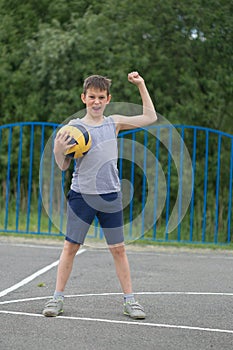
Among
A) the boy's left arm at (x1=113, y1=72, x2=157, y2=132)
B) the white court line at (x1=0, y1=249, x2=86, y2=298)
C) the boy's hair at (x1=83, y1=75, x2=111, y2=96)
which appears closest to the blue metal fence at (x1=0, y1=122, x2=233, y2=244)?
the white court line at (x1=0, y1=249, x2=86, y2=298)

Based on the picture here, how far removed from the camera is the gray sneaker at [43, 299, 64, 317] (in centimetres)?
583

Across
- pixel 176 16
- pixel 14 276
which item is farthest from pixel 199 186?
pixel 14 276

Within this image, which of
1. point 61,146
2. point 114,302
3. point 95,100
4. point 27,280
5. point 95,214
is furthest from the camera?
point 27,280

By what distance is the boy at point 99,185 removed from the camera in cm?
578

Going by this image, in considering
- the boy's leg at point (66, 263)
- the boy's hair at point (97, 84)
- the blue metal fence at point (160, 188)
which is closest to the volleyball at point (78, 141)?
the boy's hair at point (97, 84)

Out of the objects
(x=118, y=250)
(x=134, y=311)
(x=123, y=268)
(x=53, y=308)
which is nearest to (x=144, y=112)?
(x=118, y=250)

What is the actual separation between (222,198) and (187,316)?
8.02 metres

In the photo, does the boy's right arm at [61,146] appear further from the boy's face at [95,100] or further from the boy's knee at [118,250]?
the boy's knee at [118,250]

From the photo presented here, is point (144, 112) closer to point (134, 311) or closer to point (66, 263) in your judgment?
point (66, 263)

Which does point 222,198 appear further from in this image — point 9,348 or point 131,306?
point 9,348

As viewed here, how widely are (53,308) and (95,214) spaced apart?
0.77 m

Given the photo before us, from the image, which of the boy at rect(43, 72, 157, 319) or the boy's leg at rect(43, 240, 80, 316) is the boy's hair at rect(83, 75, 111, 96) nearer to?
the boy at rect(43, 72, 157, 319)

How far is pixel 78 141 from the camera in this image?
562 cm

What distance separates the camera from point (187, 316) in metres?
6.02
